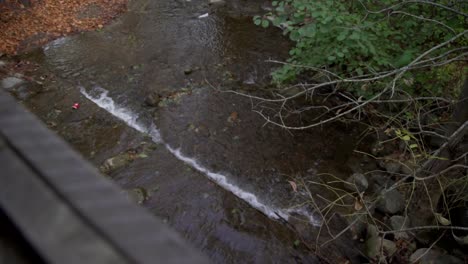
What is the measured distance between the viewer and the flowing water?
4070 mm

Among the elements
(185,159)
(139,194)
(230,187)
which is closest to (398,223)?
(230,187)

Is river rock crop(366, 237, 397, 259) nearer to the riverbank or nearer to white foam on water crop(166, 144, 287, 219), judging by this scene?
white foam on water crop(166, 144, 287, 219)

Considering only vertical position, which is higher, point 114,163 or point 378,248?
point 378,248

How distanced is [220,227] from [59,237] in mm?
3418

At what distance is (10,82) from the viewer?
6434mm

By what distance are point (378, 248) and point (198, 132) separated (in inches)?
124

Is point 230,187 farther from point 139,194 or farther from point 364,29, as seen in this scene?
point 364,29

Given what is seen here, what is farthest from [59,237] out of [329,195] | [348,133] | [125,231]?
[348,133]

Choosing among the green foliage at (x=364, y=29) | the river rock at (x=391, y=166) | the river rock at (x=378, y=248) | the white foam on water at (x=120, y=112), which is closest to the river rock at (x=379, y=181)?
the river rock at (x=391, y=166)

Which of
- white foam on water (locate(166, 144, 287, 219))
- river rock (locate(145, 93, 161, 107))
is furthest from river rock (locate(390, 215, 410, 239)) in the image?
river rock (locate(145, 93, 161, 107))

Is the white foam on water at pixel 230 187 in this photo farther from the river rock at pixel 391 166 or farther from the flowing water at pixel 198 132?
the river rock at pixel 391 166

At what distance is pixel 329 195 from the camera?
439 cm

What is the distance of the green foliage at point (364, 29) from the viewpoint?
3641mm

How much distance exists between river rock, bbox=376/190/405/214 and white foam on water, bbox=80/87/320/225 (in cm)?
86
